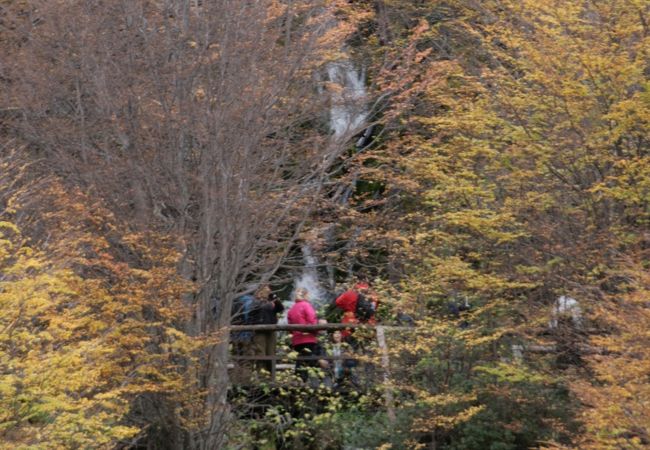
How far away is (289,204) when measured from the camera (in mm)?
16078

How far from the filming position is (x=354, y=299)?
1789 centimetres

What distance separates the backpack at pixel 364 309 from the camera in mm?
17938

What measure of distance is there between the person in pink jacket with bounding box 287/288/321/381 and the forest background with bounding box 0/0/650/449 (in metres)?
0.48

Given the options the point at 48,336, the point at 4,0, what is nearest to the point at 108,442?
the point at 48,336

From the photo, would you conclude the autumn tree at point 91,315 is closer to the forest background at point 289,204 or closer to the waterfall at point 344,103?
the forest background at point 289,204

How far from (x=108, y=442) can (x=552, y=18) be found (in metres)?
8.79

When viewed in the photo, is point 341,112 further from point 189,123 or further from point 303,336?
point 189,123

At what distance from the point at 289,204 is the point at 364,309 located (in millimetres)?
2789

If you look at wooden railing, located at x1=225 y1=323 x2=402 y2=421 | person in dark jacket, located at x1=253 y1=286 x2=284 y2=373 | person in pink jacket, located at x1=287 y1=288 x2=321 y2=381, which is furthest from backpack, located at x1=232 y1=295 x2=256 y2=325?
person in pink jacket, located at x1=287 y1=288 x2=321 y2=381

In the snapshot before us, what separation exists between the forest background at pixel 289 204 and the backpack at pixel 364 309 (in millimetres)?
292

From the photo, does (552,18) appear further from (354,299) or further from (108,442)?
(108,442)

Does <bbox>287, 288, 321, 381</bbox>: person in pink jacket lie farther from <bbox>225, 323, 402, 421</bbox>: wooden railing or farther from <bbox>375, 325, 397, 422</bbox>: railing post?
<bbox>375, 325, 397, 422</bbox>: railing post

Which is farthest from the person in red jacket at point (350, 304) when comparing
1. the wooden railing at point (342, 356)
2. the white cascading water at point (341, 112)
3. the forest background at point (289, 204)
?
the white cascading water at point (341, 112)

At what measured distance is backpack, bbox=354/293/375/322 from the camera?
1794 centimetres
